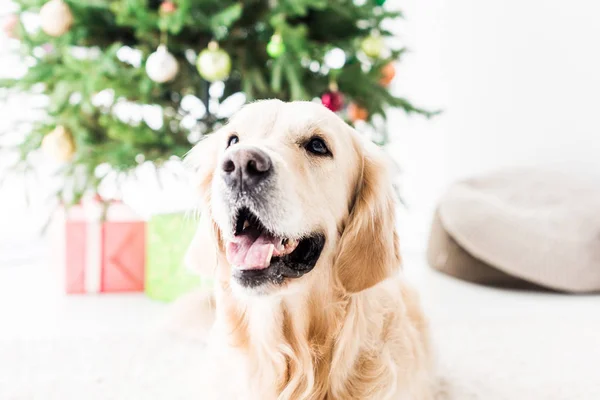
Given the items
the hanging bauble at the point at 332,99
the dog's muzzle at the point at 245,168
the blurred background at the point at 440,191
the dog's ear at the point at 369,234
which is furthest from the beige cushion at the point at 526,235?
the dog's muzzle at the point at 245,168

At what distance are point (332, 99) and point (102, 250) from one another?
137cm

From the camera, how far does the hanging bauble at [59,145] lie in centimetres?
233

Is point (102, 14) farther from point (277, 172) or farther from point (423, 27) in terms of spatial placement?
point (423, 27)

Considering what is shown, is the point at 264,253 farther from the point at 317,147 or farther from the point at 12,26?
the point at 12,26

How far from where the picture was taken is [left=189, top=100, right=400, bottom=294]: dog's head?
1128 millimetres

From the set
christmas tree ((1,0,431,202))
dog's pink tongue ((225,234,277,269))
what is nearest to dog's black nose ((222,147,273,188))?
dog's pink tongue ((225,234,277,269))

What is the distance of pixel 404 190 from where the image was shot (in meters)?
4.88

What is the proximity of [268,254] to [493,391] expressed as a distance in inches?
34.9

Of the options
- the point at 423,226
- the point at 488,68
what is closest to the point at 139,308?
the point at 423,226

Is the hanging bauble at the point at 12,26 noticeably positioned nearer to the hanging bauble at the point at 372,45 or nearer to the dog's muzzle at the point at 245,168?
the hanging bauble at the point at 372,45

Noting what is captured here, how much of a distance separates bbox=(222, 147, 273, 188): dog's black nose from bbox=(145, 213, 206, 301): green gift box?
137 centimetres

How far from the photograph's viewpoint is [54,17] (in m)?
2.15

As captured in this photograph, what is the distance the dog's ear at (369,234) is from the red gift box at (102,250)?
162 centimetres

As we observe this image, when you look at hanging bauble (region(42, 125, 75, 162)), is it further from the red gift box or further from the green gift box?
the green gift box
